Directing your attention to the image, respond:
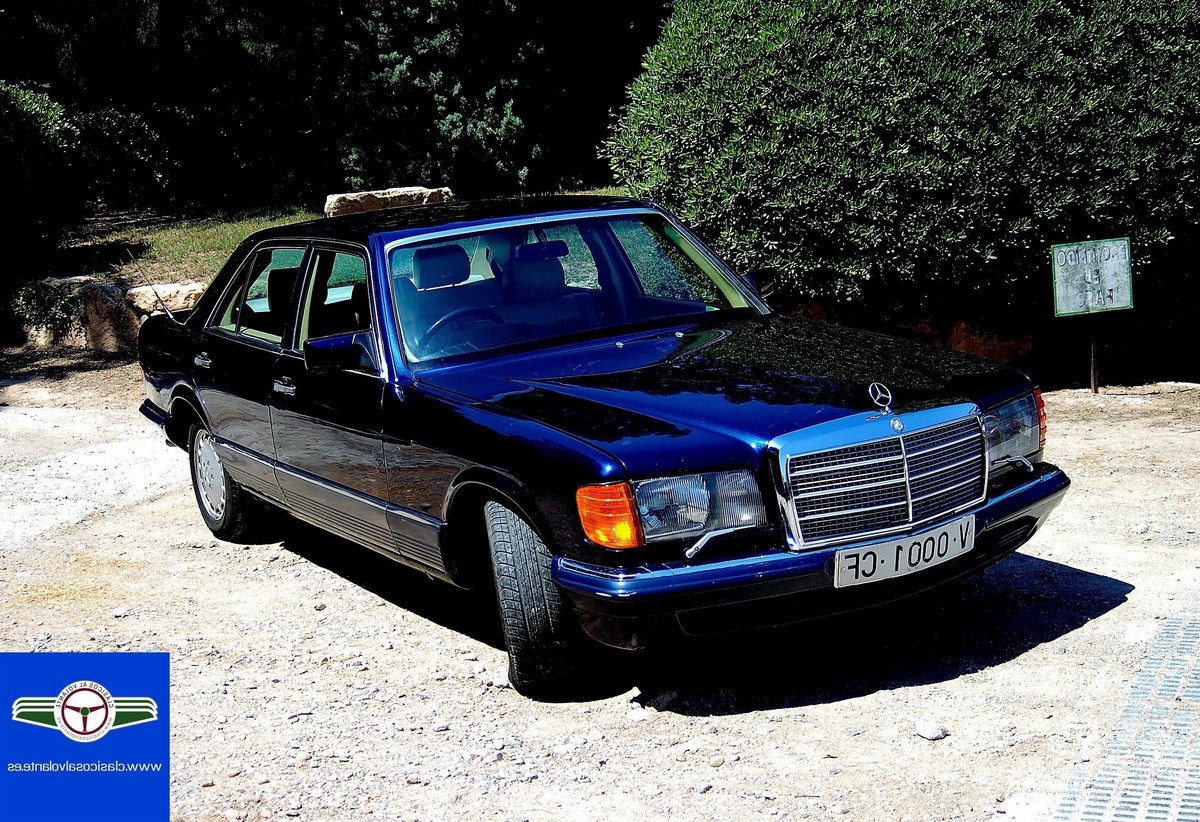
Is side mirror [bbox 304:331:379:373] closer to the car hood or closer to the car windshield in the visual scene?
the car windshield

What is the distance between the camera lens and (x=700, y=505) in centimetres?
419

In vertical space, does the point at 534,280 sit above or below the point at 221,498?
above

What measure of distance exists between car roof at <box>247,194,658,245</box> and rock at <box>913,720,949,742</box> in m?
2.71

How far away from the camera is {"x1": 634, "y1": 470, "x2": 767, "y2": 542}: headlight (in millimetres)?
4156

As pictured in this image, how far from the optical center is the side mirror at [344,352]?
5242 mm

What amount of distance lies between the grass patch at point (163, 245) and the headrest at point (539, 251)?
9090 mm

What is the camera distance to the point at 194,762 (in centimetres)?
438

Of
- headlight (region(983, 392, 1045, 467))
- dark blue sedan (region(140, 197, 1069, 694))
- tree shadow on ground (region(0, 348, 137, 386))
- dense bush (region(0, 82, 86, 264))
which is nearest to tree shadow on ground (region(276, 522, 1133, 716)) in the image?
dark blue sedan (region(140, 197, 1069, 694))

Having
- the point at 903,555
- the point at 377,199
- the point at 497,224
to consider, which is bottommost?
the point at 903,555

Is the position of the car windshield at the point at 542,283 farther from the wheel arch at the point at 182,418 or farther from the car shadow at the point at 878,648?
the wheel arch at the point at 182,418

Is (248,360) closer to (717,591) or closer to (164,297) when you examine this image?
(717,591)

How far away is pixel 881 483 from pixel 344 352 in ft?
7.07

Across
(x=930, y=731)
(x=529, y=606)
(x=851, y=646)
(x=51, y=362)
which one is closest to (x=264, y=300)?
(x=529, y=606)

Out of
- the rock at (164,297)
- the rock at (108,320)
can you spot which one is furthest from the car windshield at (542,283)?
the rock at (108,320)
